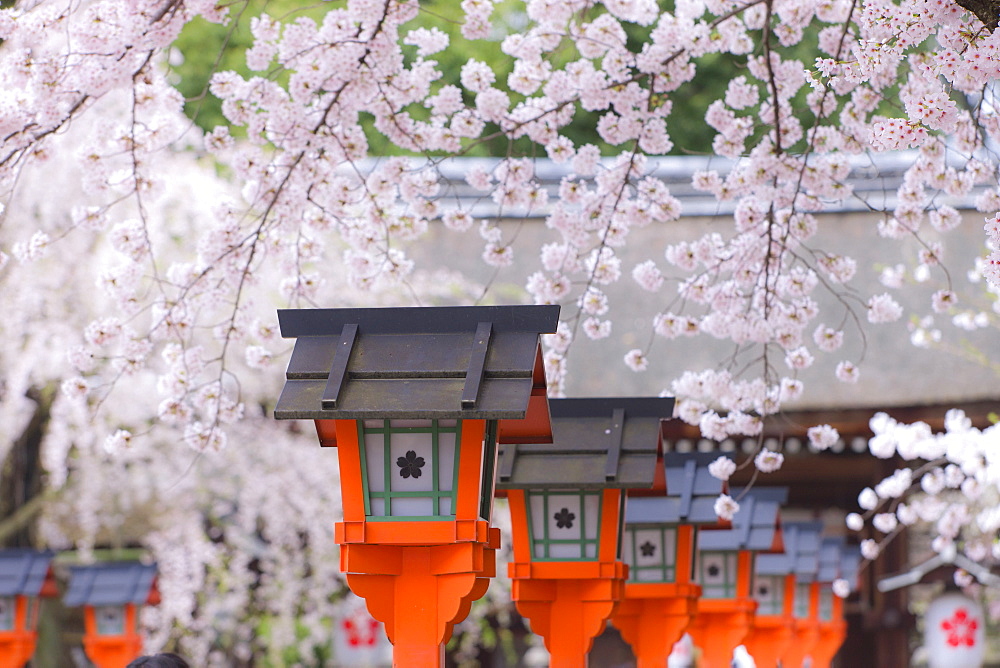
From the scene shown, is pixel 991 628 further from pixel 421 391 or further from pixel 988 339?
pixel 421 391

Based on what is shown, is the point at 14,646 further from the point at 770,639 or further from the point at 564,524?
the point at 770,639

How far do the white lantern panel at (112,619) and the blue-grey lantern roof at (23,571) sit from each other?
0.68 meters

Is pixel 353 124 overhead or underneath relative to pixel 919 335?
underneath

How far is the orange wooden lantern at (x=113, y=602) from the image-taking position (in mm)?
6465

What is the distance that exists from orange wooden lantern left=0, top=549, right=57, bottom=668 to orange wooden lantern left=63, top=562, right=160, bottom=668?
56 centimetres

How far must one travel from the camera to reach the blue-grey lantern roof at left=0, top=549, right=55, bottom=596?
5789mm

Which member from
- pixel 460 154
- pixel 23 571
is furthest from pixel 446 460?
pixel 23 571

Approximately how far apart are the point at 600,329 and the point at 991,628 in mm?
9046

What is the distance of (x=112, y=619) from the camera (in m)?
6.54

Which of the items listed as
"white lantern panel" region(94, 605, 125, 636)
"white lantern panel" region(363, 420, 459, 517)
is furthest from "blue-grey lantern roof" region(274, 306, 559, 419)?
"white lantern panel" region(94, 605, 125, 636)

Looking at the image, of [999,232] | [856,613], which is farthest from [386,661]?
[999,232]

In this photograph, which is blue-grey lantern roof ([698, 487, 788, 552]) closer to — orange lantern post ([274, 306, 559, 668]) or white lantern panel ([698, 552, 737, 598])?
white lantern panel ([698, 552, 737, 598])

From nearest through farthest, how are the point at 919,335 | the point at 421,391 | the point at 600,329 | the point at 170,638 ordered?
1. the point at 421,391
2. the point at 600,329
3. the point at 919,335
4. the point at 170,638

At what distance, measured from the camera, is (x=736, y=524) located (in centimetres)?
541
